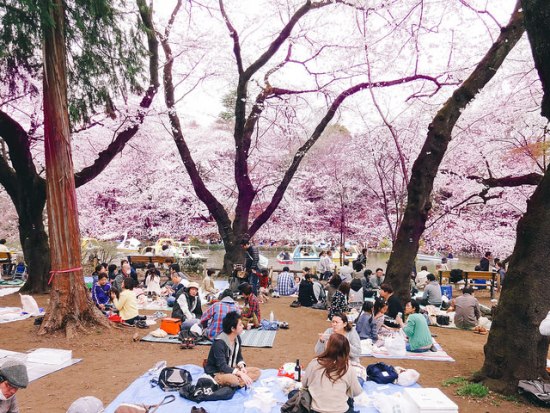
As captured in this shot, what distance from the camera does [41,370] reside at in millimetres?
5820

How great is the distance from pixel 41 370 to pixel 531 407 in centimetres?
643

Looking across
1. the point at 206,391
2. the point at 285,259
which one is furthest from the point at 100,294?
the point at 285,259

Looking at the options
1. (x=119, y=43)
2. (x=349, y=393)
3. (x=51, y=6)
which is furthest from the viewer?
(x=119, y=43)

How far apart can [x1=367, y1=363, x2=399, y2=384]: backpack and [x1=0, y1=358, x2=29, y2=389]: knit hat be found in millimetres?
4267

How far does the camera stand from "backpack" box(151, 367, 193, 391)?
17.1ft

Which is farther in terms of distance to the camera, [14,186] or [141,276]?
[141,276]

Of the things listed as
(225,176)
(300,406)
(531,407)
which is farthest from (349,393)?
(225,176)

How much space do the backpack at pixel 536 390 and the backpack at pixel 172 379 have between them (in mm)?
4172

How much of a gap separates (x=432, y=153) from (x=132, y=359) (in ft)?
24.7

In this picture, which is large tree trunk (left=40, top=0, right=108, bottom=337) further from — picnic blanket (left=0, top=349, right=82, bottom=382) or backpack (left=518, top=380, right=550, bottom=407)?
backpack (left=518, top=380, right=550, bottom=407)

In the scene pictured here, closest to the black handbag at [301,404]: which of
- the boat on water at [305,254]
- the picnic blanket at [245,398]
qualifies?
the picnic blanket at [245,398]

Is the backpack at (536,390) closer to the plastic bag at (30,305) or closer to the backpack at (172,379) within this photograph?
the backpack at (172,379)

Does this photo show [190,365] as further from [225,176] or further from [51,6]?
[225,176]

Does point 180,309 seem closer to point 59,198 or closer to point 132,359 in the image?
point 132,359
